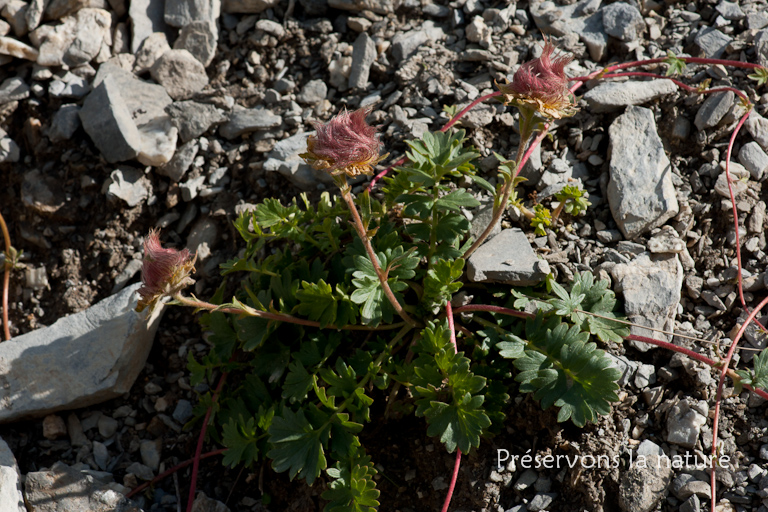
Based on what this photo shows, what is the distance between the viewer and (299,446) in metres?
2.97

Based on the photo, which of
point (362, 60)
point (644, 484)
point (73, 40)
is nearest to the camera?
point (644, 484)

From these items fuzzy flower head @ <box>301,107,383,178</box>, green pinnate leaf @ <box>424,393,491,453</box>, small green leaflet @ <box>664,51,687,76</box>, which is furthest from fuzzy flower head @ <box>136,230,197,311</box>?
small green leaflet @ <box>664,51,687,76</box>

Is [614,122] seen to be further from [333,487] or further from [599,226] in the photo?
[333,487]

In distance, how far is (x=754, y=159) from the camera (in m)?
3.65

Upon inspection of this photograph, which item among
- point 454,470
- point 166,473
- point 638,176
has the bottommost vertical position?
point 166,473

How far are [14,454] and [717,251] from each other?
409 centimetres

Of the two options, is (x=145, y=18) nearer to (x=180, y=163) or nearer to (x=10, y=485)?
(x=180, y=163)

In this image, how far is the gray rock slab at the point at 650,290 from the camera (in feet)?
10.6

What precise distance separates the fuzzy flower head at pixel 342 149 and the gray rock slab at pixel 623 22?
2.45 m

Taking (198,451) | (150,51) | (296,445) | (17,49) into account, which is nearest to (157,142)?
(150,51)

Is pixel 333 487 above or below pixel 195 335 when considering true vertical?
above

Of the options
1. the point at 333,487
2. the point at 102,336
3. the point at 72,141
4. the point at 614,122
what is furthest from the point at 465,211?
the point at 72,141

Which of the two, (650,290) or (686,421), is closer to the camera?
(686,421)

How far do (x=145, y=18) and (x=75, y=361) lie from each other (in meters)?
2.61
